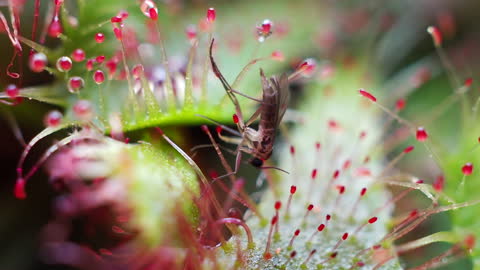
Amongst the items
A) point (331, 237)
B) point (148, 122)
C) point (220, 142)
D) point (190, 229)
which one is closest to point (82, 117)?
point (148, 122)

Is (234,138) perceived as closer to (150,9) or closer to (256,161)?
(256,161)

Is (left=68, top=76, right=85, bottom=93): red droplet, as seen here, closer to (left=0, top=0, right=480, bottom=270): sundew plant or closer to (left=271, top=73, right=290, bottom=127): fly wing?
(left=0, top=0, right=480, bottom=270): sundew plant

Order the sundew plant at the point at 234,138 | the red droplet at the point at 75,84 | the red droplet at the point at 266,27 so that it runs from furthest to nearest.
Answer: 1. the red droplet at the point at 266,27
2. the red droplet at the point at 75,84
3. the sundew plant at the point at 234,138

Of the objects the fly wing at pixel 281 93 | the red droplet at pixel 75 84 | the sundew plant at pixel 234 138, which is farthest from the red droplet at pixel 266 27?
the red droplet at pixel 75 84

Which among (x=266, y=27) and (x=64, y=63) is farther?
(x=266, y=27)

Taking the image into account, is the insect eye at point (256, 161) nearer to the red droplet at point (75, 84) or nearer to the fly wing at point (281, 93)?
the fly wing at point (281, 93)

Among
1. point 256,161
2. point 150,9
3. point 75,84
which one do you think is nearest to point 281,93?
point 256,161

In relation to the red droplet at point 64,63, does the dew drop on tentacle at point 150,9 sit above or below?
above

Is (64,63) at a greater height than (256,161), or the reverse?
(256,161)

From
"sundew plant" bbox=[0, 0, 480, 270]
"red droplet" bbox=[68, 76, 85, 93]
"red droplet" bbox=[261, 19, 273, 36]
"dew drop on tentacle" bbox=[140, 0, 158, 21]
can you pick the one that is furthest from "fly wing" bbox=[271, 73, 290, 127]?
"red droplet" bbox=[68, 76, 85, 93]
